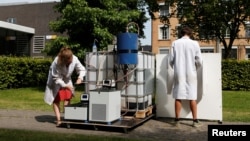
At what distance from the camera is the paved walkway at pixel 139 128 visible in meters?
7.03

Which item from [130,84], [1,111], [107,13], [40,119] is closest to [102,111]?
[130,84]

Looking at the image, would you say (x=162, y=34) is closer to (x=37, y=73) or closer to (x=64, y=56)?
(x=37, y=73)

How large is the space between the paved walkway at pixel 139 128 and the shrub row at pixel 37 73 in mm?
→ 12321

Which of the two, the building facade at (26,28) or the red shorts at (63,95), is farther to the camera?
the building facade at (26,28)

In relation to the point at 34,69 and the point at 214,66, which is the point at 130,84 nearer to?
the point at 214,66

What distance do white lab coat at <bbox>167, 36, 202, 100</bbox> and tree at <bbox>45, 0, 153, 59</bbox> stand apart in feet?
42.1

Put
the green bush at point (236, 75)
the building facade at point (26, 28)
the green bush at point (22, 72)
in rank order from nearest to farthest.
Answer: the green bush at point (22, 72) < the green bush at point (236, 75) < the building facade at point (26, 28)

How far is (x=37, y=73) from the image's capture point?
78.8ft

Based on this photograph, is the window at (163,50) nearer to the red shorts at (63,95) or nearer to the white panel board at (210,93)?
the white panel board at (210,93)

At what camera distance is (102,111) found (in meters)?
7.60

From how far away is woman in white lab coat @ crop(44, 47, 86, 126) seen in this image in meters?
8.04

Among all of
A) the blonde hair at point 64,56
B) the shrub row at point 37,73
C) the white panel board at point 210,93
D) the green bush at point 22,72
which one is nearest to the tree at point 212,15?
the shrub row at point 37,73

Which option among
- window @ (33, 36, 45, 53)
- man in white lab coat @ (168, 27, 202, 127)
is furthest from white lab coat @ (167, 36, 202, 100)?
window @ (33, 36, 45, 53)

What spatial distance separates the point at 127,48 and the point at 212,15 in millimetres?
20397
